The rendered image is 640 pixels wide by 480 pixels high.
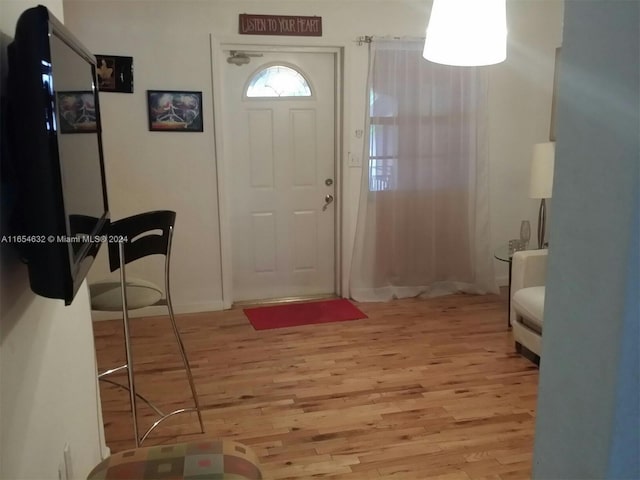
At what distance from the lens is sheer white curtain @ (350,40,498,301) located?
4.32 m

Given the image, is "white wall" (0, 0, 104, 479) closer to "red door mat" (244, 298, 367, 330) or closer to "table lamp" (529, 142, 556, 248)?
"red door mat" (244, 298, 367, 330)

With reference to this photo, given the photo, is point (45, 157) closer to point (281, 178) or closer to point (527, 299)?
point (527, 299)

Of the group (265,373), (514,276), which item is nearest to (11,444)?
(265,373)

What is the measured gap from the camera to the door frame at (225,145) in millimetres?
4055

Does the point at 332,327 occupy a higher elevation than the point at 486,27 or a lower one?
lower

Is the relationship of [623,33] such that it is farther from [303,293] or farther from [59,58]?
[303,293]

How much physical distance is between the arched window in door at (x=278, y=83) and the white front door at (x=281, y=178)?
1 centimetres

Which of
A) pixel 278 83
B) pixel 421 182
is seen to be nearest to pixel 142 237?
pixel 278 83

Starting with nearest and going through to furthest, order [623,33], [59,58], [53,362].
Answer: [623,33]
[59,58]
[53,362]

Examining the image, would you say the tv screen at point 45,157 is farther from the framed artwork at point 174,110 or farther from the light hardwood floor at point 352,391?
the framed artwork at point 174,110

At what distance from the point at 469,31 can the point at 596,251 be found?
105cm

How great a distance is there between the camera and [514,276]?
3.73 metres

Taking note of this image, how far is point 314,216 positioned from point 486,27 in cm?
304

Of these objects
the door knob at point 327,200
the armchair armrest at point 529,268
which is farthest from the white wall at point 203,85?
the armchair armrest at point 529,268
